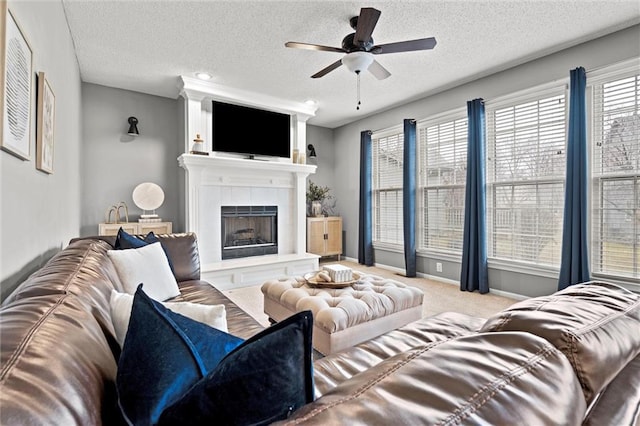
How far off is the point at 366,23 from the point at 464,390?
242 cm

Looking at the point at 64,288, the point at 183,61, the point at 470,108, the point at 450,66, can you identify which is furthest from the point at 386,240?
the point at 64,288

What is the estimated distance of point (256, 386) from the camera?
0.47 m

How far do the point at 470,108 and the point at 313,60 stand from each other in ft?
6.49

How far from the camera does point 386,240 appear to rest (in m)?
5.20

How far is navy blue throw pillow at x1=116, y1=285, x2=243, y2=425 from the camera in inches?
22.5

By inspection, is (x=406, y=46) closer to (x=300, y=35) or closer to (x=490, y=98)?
(x=300, y=35)

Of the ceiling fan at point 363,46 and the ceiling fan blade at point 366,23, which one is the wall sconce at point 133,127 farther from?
the ceiling fan blade at point 366,23

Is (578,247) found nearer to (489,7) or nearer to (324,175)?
(489,7)

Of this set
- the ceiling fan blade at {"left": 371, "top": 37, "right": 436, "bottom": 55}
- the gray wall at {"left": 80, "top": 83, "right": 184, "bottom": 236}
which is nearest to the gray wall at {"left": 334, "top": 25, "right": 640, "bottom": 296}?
the ceiling fan blade at {"left": 371, "top": 37, "right": 436, "bottom": 55}

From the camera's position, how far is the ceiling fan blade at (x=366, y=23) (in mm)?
2084

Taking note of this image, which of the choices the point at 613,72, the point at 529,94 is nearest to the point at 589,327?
the point at 613,72

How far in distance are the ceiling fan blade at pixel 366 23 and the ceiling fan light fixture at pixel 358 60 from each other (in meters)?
0.10

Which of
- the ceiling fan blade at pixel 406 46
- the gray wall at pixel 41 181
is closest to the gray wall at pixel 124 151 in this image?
the gray wall at pixel 41 181

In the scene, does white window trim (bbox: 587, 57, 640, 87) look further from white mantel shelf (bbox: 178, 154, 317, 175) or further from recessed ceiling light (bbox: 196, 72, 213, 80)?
recessed ceiling light (bbox: 196, 72, 213, 80)
